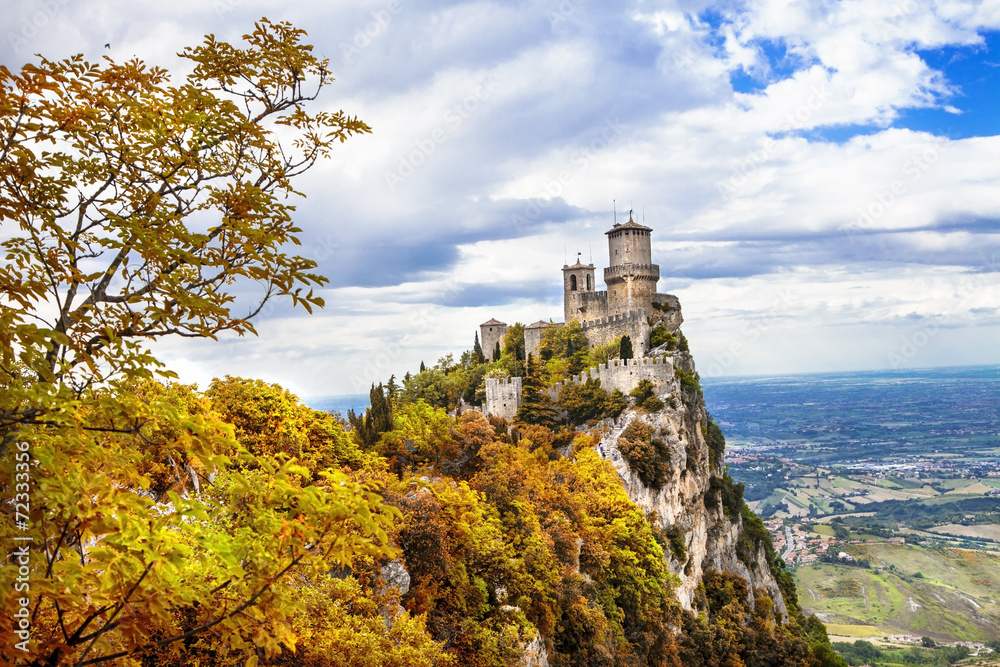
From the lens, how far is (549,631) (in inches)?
971

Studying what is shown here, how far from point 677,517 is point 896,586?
103688 mm

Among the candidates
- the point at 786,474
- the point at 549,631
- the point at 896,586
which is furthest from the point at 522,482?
the point at 786,474

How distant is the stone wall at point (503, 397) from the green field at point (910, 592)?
84.8 meters

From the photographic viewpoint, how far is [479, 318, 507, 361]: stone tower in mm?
62875

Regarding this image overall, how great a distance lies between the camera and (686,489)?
46500 mm

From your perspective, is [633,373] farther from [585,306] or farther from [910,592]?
[910,592]

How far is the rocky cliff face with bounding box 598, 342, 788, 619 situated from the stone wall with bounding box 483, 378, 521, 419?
276 inches

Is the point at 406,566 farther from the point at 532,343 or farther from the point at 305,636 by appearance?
the point at 532,343

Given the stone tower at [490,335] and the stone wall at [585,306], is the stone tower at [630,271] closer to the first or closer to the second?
the stone wall at [585,306]

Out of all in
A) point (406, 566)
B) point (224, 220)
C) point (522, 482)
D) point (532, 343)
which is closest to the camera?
point (224, 220)

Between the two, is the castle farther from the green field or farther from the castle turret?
the green field

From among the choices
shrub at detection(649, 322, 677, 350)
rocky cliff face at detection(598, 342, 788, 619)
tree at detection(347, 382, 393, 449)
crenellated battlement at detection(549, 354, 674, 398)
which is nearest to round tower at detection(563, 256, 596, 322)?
shrub at detection(649, 322, 677, 350)

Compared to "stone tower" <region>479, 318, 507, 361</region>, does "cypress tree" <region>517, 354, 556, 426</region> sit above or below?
below

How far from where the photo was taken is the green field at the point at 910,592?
111m
